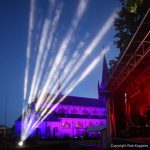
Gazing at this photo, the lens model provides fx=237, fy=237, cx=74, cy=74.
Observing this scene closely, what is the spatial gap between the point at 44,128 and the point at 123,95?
35479 millimetres

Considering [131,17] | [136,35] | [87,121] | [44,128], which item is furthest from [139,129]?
[87,121]

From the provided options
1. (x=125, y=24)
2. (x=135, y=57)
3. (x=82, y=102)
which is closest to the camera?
(x=135, y=57)

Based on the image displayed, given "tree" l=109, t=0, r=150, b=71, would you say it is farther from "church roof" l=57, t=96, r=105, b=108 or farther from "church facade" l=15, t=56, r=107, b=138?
"church roof" l=57, t=96, r=105, b=108

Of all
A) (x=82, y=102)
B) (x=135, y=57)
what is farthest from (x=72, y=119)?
(x=135, y=57)

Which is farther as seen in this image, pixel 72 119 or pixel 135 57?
pixel 72 119

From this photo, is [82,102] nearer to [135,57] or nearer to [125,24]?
[125,24]

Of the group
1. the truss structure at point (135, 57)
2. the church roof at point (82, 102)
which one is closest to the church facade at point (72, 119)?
the church roof at point (82, 102)

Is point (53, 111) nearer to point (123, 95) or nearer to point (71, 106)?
point (71, 106)

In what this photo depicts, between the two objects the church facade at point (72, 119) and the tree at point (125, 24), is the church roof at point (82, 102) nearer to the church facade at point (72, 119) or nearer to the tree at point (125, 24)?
the church facade at point (72, 119)

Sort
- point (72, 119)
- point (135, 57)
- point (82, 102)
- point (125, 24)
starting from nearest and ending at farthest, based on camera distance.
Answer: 1. point (135, 57)
2. point (125, 24)
3. point (72, 119)
4. point (82, 102)

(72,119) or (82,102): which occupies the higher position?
(82,102)

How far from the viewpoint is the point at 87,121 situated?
59.6 meters

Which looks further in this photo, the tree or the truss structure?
the tree

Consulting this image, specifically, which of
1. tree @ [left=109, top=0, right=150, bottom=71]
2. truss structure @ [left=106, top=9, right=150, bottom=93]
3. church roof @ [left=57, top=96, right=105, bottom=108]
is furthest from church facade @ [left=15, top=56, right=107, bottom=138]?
truss structure @ [left=106, top=9, right=150, bottom=93]
